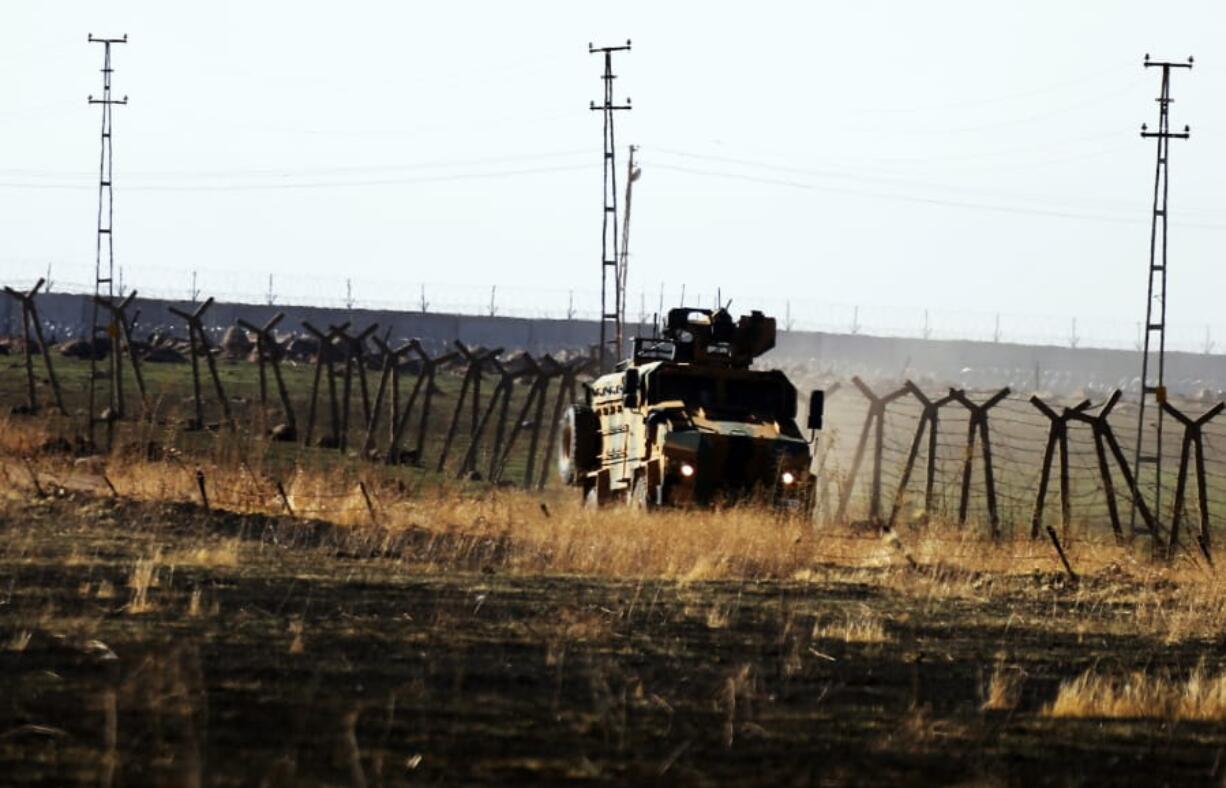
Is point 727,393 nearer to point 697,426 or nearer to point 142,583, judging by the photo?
point 697,426

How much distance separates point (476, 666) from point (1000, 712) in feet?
10.5

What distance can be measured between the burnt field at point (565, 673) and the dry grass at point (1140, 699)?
0.13ft

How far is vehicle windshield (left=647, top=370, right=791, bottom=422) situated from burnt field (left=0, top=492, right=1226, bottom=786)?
7.78 metres

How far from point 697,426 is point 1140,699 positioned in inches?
682

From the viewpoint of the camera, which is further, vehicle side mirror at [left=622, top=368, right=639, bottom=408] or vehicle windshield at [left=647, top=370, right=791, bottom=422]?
vehicle side mirror at [left=622, top=368, right=639, bottom=408]

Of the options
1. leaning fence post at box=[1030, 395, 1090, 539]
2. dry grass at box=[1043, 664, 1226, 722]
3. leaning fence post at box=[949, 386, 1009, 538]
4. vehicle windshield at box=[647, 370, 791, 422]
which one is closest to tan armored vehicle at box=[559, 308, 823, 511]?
vehicle windshield at box=[647, 370, 791, 422]

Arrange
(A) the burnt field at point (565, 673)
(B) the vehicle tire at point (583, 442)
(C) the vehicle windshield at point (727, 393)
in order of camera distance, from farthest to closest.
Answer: (B) the vehicle tire at point (583, 442) < (C) the vehicle windshield at point (727, 393) < (A) the burnt field at point (565, 673)

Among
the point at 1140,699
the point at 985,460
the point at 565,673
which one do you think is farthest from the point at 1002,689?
the point at 985,460

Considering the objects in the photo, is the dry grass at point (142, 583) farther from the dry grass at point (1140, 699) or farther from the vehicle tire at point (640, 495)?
the vehicle tire at point (640, 495)

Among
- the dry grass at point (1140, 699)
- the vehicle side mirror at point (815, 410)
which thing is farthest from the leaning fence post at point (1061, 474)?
the dry grass at point (1140, 699)

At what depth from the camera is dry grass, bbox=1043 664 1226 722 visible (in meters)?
13.7

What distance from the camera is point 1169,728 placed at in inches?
521

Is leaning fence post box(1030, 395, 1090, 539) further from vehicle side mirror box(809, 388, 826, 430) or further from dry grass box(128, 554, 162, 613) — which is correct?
dry grass box(128, 554, 162, 613)

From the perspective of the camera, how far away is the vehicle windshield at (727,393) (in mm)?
32344
